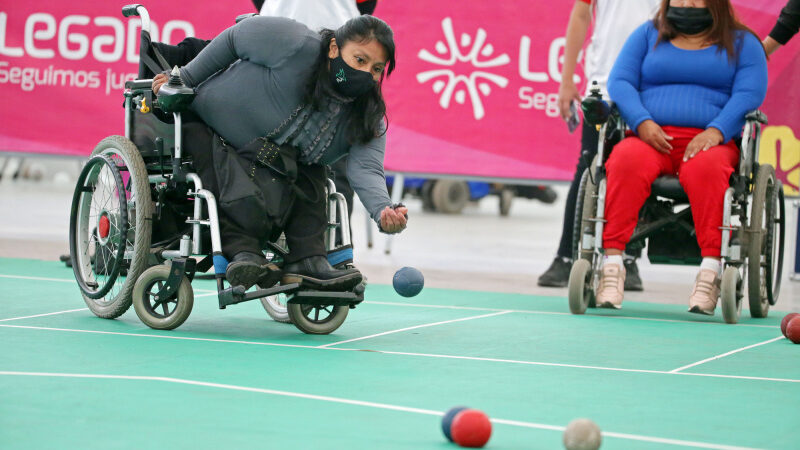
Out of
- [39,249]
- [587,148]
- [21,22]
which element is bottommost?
[39,249]

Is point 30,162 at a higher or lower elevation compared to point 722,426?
higher

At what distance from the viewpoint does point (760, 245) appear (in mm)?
3895

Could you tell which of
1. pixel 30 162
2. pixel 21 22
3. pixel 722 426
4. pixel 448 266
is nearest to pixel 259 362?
pixel 722 426

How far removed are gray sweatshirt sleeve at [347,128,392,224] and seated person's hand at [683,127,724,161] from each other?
1.20 metres

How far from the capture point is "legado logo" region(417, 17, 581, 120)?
5867 millimetres

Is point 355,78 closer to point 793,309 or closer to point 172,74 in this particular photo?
point 172,74

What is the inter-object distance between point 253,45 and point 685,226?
1.71m

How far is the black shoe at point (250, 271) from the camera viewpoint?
2920 mm

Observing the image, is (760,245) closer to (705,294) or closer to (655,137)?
(705,294)

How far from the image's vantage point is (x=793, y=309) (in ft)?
14.8

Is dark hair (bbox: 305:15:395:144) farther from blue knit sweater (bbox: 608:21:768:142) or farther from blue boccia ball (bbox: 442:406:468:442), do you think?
blue boccia ball (bbox: 442:406:468:442)

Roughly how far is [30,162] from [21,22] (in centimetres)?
942

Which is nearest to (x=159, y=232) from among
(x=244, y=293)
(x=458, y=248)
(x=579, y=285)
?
(x=244, y=293)

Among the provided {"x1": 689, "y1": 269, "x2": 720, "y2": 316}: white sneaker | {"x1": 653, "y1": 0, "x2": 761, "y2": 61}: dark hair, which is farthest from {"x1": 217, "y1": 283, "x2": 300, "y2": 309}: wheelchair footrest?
{"x1": 653, "y1": 0, "x2": 761, "y2": 61}: dark hair
